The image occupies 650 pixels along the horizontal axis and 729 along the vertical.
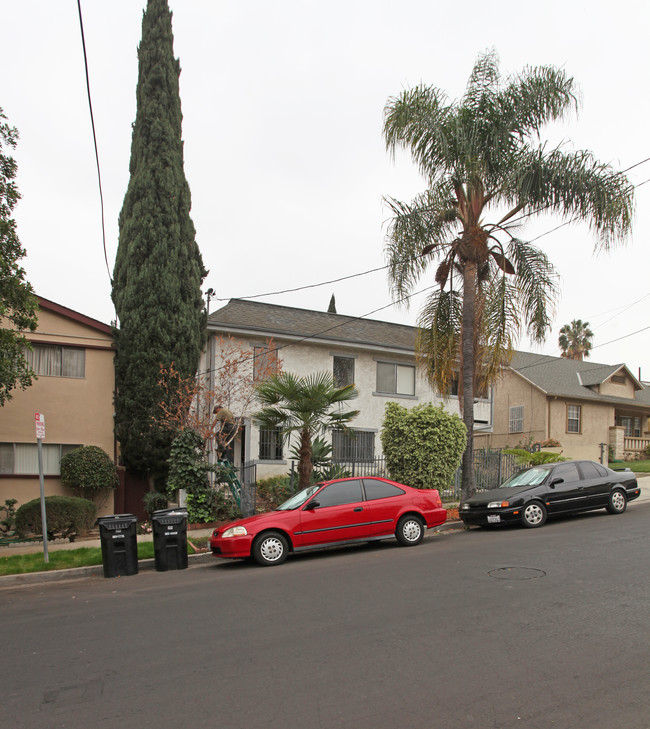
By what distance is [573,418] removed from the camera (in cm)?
3284

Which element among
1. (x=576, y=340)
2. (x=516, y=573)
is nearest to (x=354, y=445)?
(x=516, y=573)

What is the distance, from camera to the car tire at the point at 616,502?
1475 cm

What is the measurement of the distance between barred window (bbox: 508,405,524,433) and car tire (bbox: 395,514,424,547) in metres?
22.6

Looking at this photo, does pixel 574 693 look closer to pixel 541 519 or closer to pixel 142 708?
pixel 142 708

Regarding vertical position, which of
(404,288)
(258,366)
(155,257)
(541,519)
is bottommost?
(541,519)

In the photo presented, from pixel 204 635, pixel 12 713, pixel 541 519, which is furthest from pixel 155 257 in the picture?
pixel 12 713

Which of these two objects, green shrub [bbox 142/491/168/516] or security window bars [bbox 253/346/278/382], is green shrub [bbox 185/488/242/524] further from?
security window bars [bbox 253/346/278/382]

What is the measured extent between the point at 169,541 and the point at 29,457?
30.2 feet

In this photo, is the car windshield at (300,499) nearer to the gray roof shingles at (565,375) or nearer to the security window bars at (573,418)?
the gray roof shingles at (565,375)

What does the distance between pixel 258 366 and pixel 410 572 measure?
1266 cm

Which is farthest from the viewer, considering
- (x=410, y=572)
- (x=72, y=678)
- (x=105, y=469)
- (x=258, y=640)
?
(x=105, y=469)

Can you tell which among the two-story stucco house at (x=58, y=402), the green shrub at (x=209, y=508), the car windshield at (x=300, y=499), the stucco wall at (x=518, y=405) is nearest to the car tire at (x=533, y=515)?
the car windshield at (x=300, y=499)

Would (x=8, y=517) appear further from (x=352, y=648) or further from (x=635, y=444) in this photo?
(x=635, y=444)

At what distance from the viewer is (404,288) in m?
17.1
